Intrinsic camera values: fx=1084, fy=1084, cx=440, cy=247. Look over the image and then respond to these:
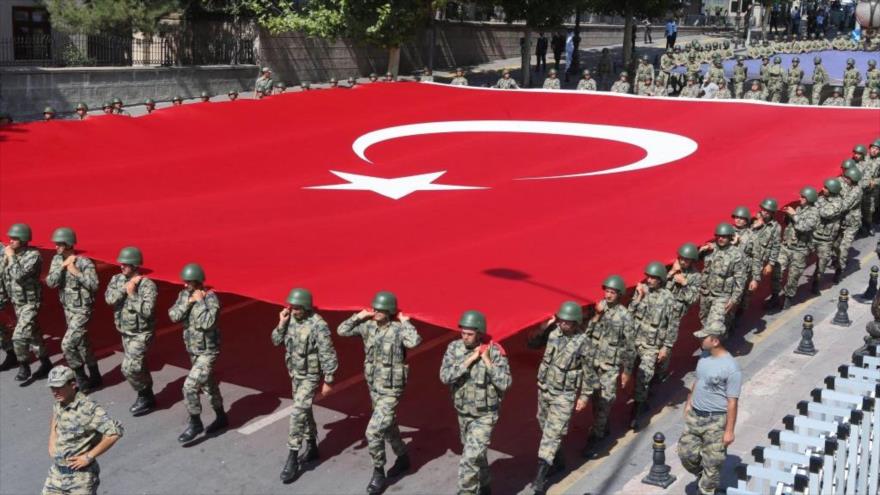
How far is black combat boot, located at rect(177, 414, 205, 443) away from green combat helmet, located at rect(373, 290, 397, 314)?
2.58 meters

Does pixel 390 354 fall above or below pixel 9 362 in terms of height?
above

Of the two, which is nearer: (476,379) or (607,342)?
(476,379)

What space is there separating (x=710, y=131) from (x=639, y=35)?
133 feet

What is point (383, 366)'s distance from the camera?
33.1 ft

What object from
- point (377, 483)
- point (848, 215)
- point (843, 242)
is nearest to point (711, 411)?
point (377, 483)

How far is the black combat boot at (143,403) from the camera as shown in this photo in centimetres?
1202

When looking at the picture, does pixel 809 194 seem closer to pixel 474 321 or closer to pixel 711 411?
pixel 711 411

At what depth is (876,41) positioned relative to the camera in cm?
4184

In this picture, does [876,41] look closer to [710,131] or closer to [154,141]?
[710,131]

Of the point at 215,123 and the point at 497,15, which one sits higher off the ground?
the point at 497,15

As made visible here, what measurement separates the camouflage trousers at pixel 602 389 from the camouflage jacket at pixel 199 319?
12.5ft

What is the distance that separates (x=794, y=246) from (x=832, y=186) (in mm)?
1019

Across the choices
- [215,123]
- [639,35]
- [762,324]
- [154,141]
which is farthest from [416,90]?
[639,35]

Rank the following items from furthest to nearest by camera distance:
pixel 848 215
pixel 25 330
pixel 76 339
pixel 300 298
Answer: pixel 848 215
pixel 25 330
pixel 76 339
pixel 300 298
